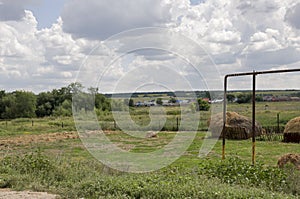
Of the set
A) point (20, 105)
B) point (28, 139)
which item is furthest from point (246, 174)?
point (20, 105)

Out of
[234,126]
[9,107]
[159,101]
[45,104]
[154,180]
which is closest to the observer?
[154,180]

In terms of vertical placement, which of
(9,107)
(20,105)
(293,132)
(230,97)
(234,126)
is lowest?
(293,132)

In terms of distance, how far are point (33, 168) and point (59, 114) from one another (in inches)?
1246

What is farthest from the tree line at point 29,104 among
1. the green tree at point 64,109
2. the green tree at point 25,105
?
the green tree at point 64,109

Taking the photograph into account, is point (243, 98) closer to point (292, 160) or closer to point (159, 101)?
point (159, 101)

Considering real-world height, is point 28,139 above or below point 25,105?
below

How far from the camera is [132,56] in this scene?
9.42 m

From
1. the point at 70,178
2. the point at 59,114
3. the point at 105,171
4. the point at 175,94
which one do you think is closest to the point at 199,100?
the point at 175,94

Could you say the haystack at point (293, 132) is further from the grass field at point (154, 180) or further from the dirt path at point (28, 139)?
the dirt path at point (28, 139)

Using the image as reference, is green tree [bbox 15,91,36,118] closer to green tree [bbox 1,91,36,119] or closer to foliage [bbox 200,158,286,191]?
green tree [bbox 1,91,36,119]

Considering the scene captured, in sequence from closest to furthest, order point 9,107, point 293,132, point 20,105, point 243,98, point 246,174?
1. point 246,174
2. point 243,98
3. point 293,132
4. point 20,105
5. point 9,107

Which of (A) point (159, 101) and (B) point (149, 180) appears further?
(A) point (159, 101)

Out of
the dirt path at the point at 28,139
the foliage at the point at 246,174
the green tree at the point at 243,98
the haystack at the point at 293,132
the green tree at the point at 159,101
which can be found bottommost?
the dirt path at the point at 28,139

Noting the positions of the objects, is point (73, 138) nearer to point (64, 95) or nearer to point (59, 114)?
point (59, 114)
